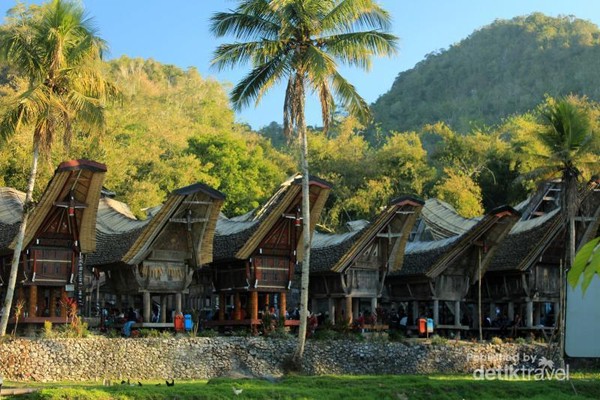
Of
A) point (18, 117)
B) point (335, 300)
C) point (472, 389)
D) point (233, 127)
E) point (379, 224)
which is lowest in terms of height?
point (472, 389)

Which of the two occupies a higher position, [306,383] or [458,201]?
[458,201]

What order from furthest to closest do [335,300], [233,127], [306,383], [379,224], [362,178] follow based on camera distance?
[233,127] → [362,178] → [335,300] → [379,224] → [306,383]

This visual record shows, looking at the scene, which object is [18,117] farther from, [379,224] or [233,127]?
[233,127]

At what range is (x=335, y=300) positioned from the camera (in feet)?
119

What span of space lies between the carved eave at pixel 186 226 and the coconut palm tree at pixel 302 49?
11.5 ft

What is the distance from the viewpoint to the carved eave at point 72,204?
28078 millimetres

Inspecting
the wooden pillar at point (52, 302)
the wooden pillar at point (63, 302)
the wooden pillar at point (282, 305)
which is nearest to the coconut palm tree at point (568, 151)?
the wooden pillar at point (282, 305)

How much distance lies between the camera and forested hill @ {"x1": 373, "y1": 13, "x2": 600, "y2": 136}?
10794cm

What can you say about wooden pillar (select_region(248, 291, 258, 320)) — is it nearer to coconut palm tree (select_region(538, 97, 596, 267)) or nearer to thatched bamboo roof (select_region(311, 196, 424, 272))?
thatched bamboo roof (select_region(311, 196, 424, 272))

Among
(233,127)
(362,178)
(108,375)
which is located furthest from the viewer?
(233,127)

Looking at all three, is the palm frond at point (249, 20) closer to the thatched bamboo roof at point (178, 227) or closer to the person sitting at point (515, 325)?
the thatched bamboo roof at point (178, 227)

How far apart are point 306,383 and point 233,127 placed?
69.4 meters

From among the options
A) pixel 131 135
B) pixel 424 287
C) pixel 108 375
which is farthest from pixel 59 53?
pixel 131 135

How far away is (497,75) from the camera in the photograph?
122 meters
